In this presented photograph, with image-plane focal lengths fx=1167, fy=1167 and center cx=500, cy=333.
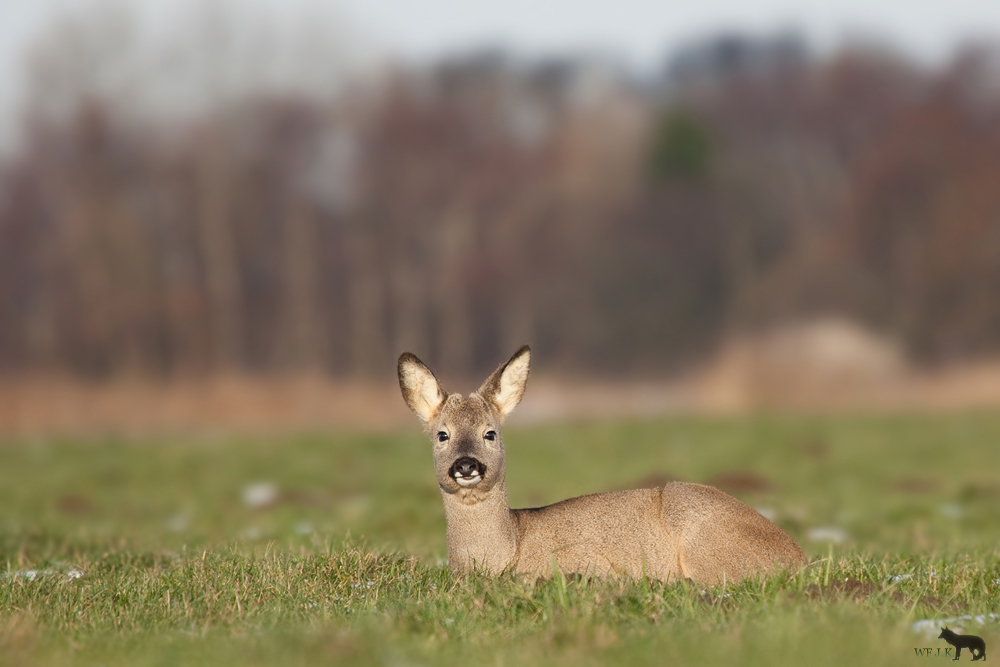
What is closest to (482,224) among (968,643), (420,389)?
(420,389)

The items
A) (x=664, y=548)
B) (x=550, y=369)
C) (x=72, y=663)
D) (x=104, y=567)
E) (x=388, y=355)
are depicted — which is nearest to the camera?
(x=72, y=663)

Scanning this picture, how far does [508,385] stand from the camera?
7.47 metres

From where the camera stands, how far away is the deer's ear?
742cm

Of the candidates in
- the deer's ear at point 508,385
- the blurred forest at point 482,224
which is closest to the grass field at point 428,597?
the deer's ear at point 508,385

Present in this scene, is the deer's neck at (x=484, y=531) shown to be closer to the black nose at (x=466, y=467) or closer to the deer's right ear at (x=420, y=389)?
→ the black nose at (x=466, y=467)

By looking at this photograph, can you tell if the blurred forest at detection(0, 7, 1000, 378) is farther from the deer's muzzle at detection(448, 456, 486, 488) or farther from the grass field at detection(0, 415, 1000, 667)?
the deer's muzzle at detection(448, 456, 486, 488)

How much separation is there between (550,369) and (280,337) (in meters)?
9.85

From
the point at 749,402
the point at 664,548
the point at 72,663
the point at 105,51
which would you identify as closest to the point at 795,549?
the point at 664,548

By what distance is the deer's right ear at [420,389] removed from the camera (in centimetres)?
742

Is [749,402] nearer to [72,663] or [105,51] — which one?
[105,51]

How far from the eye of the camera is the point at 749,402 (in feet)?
114

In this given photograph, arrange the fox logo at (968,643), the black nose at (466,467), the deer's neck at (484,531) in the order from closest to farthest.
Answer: the fox logo at (968,643), the black nose at (466,467), the deer's neck at (484,531)

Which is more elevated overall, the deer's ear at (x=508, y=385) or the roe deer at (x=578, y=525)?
the deer's ear at (x=508, y=385)

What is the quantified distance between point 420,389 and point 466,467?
0.84m
